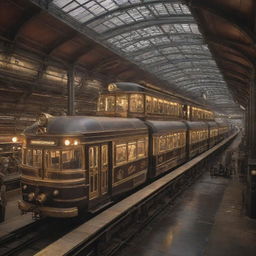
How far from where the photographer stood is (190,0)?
8.94 m

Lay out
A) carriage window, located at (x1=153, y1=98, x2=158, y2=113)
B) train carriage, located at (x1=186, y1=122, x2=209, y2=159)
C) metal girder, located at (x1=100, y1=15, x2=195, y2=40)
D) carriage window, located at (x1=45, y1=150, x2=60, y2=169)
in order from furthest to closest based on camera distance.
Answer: metal girder, located at (x1=100, y1=15, x2=195, y2=40)
train carriage, located at (x1=186, y1=122, x2=209, y2=159)
carriage window, located at (x1=153, y1=98, x2=158, y2=113)
carriage window, located at (x1=45, y1=150, x2=60, y2=169)

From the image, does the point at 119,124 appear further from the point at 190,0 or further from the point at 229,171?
the point at 229,171

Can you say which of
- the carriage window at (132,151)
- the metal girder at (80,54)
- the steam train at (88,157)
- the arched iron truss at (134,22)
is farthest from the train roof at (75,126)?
the metal girder at (80,54)

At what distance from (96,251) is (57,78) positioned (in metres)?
15.8

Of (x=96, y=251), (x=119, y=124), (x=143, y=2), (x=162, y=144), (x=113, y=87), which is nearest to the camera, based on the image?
(x=96, y=251)

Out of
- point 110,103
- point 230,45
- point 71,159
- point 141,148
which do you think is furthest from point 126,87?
point 71,159

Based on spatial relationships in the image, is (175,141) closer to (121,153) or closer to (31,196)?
(121,153)

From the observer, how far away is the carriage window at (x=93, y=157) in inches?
342

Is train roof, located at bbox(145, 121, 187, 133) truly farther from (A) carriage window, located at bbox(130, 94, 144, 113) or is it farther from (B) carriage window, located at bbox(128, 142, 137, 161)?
(B) carriage window, located at bbox(128, 142, 137, 161)

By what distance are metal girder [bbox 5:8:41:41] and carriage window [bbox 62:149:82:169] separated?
364 inches

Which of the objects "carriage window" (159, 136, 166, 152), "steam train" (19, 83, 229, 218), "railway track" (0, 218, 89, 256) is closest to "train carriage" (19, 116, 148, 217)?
"steam train" (19, 83, 229, 218)

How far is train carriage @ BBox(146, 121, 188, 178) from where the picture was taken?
13.5m

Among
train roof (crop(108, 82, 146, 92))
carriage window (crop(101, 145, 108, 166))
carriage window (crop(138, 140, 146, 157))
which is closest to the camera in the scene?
carriage window (crop(101, 145, 108, 166))

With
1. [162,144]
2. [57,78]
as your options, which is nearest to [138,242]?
[162,144]
